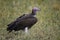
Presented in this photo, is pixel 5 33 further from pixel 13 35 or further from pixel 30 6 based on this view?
pixel 30 6

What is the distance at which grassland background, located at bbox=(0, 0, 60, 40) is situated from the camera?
700cm

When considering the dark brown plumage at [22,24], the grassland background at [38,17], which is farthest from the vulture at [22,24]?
the grassland background at [38,17]

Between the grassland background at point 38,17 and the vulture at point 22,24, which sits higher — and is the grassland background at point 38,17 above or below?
below

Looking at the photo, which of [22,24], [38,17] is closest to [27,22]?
[22,24]

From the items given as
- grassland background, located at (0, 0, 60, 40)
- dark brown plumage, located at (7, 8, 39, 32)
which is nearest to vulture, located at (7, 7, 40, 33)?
dark brown plumage, located at (7, 8, 39, 32)

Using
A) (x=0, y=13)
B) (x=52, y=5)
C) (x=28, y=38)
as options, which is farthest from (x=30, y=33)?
(x=52, y=5)

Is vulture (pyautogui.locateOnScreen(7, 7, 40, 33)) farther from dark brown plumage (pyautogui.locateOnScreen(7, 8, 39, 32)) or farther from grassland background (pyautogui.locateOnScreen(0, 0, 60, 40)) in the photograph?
grassland background (pyautogui.locateOnScreen(0, 0, 60, 40))

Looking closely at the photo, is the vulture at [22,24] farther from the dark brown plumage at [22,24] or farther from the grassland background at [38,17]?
the grassland background at [38,17]

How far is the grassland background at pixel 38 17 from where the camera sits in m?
7.00

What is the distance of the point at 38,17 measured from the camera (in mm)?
8055

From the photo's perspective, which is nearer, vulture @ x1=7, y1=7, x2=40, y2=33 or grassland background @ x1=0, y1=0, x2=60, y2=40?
vulture @ x1=7, y1=7, x2=40, y2=33

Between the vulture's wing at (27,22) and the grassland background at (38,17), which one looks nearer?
the vulture's wing at (27,22)

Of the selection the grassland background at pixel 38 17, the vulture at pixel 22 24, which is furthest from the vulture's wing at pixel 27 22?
the grassland background at pixel 38 17

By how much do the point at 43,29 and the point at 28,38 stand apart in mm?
686
